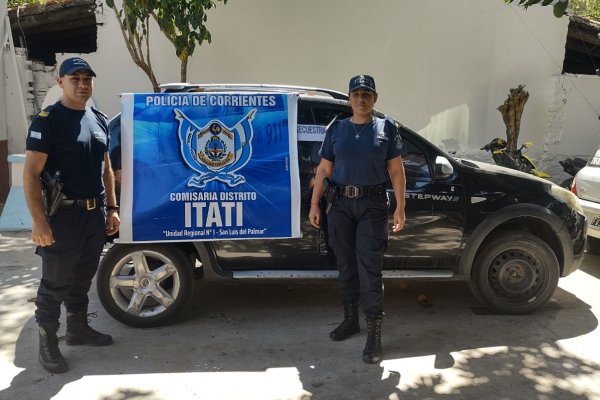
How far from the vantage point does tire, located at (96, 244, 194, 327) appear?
4.05 m

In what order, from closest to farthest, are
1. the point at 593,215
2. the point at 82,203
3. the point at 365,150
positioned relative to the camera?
the point at 82,203
the point at 365,150
the point at 593,215

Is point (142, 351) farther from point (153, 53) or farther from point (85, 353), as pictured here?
point (153, 53)

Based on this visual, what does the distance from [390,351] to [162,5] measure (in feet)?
17.4

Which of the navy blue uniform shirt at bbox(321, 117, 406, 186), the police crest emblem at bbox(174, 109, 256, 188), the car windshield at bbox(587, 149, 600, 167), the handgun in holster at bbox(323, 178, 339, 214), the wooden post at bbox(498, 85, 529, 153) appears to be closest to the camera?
the navy blue uniform shirt at bbox(321, 117, 406, 186)

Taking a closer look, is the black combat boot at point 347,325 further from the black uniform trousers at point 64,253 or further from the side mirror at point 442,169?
the black uniform trousers at point 64,253

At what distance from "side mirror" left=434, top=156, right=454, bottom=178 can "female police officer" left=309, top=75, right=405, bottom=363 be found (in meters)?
0.67

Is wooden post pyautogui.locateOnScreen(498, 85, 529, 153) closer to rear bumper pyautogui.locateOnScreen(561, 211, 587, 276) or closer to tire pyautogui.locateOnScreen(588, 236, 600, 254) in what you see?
tire pyautogui.locateOnScreen(588, 236, 600, 254)

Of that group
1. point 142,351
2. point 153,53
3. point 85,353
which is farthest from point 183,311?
point 153,53

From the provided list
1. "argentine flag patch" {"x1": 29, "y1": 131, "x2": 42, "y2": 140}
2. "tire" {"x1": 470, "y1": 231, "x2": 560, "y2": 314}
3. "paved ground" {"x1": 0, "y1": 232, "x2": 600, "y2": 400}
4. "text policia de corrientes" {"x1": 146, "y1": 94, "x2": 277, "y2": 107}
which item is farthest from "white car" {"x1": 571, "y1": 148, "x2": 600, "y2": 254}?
"argentine flag patch" {"x1": 29, "y1": 131, "x2": 42, "y2": 140}

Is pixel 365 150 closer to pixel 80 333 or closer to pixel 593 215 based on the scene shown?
pixel 80 333

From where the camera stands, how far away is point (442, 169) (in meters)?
4.26

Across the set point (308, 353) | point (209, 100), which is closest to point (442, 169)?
point (308, 353)

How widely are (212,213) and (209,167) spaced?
35cm

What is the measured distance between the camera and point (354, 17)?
9203mm
